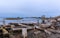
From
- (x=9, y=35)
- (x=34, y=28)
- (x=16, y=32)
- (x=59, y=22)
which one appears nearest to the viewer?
(x=9, y=35)

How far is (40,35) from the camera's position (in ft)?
29.1

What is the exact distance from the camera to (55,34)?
9.05 metres

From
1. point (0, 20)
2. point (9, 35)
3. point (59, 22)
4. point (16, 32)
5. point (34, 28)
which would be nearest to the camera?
point (9, 35)

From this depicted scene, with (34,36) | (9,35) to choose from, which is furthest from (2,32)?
(34,36)

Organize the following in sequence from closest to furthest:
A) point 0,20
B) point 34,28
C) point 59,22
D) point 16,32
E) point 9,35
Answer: point 9,35 → point 16,32 → point 34,28 → point 59,22 → point 0,20

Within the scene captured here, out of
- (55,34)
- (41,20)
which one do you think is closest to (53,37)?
(55,34)

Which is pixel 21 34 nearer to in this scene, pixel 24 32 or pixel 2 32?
pixel 24 32

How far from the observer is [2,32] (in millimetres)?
8477

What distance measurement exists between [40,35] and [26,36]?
79cm

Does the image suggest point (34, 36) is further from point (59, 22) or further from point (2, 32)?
point (59, 22)

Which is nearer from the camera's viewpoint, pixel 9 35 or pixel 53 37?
pixel 9 35

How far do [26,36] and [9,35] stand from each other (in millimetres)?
868

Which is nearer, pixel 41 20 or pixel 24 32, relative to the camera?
pixel 24 32

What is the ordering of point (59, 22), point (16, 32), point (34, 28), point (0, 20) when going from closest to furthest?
point (16, 32)
point (34, 28)
point (59, 22)
point (0, 20)
